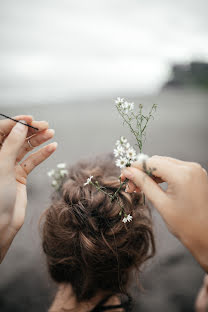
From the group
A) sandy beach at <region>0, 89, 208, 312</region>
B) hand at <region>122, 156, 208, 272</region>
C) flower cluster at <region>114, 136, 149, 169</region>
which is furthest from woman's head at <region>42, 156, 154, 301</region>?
sandy beach at <region>0, 89, 208, 312</region>

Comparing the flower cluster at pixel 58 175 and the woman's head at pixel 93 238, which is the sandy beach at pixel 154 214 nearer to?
the woman's head at pixel 93 238

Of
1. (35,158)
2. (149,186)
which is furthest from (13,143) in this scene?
(149,186)

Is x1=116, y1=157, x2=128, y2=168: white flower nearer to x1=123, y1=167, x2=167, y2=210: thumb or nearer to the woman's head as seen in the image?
x1=123, y1=167, x2=167, y2=210: thumb

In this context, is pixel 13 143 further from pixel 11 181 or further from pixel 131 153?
pixel 131 153

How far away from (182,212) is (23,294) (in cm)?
358

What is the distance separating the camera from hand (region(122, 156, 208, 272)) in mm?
950

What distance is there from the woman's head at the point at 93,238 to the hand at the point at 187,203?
1.80ft

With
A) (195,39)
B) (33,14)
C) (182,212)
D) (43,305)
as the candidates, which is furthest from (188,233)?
(33,14)

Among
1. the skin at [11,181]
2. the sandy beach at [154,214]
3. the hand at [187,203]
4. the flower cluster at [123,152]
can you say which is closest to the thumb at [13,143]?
the skin at [11,181]

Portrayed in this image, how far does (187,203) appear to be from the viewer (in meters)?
0.95

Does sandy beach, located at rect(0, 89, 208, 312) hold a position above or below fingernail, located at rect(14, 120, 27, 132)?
below

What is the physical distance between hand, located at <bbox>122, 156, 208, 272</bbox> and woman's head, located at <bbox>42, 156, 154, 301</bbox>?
1.80ft

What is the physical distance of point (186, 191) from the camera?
3.10ft

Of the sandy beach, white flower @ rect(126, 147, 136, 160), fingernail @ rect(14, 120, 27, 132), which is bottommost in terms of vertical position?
the sandy beach
